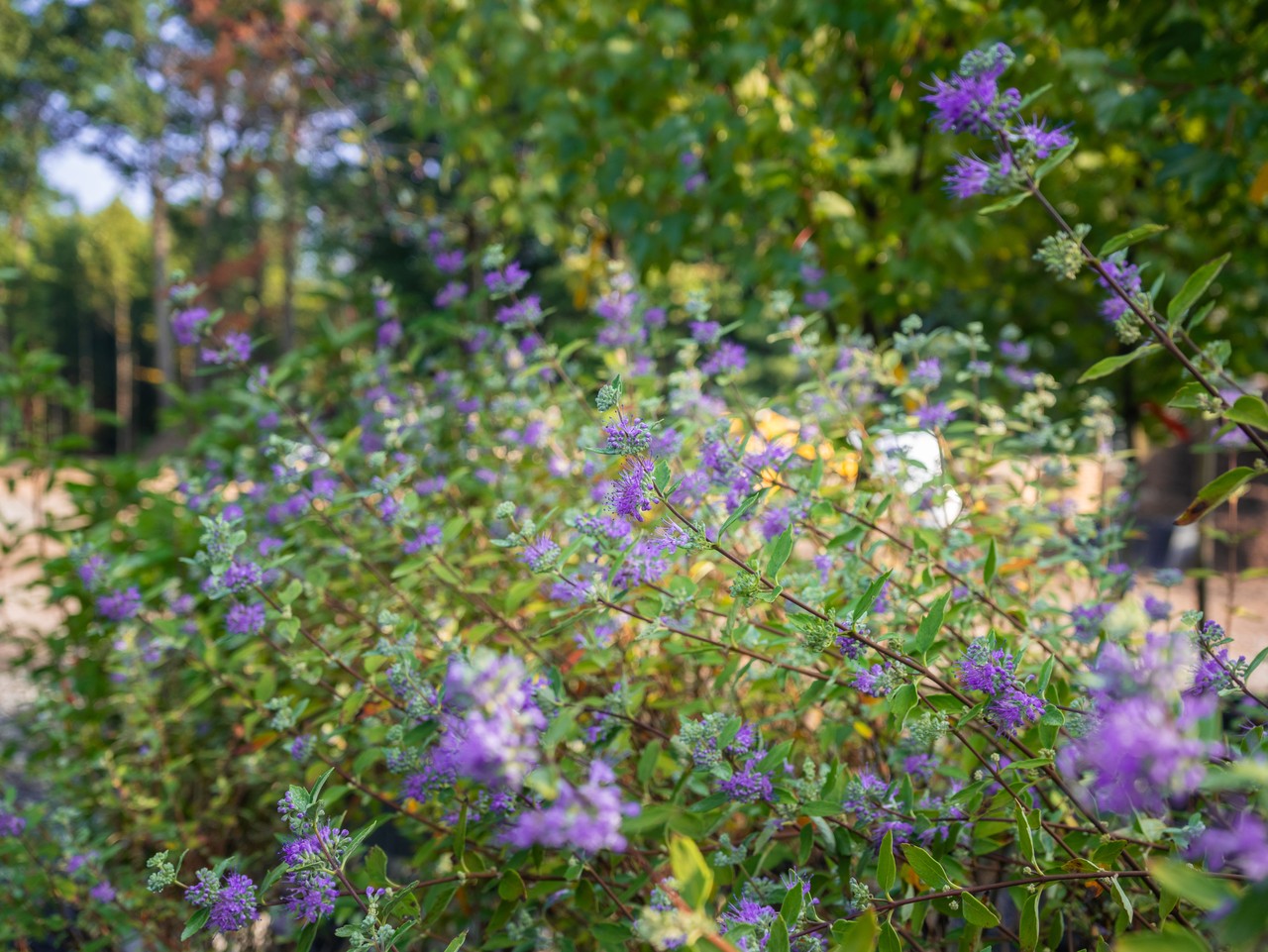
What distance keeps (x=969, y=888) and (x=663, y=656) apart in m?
1.13

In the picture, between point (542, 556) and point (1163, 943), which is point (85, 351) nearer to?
point (542, 556)

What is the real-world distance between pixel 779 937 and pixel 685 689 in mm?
1364

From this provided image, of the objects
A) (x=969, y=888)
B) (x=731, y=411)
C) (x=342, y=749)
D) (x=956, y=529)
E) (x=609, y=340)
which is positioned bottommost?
(x=969, y=888)

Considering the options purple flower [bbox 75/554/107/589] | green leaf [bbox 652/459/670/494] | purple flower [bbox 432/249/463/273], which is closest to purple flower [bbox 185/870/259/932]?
green leaf [bbox 652/459/670/494]

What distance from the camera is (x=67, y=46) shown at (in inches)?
794

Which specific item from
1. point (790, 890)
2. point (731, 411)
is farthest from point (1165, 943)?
point (731, 411)

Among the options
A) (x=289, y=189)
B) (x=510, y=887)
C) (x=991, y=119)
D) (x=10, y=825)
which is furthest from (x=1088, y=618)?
(x=289, y=189)

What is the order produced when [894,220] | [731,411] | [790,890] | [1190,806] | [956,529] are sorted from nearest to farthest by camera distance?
[790,890] → [1190,806] → [956,529] → [731,411] → [894,220]

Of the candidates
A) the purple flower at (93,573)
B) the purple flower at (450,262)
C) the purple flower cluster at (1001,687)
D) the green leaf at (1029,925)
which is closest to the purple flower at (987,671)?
the purple flower cluster at (1001,687)

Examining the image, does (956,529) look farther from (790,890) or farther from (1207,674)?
(790,890)

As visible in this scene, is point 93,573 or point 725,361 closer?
point 725,361

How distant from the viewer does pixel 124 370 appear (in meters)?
34.4

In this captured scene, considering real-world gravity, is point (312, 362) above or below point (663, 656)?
above

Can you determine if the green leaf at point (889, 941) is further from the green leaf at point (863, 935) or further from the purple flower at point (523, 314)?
the purple flower at point (523, 314)
